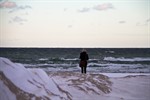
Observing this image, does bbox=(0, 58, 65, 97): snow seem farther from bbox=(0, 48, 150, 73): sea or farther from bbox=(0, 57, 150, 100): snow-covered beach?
bbox=(0, 48, 150, 73): sea

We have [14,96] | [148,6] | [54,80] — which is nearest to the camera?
[14,96]

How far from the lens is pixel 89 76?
643 centimetres

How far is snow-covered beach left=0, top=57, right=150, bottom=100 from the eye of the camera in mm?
5332

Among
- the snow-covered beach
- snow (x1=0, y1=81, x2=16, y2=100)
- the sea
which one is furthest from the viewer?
the sea

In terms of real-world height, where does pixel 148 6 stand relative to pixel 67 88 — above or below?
above

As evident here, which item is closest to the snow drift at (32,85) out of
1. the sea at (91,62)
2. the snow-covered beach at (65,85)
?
the snow-covered beach at (65,85)

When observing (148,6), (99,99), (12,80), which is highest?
(148,6)

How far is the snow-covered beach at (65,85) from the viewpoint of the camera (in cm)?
533

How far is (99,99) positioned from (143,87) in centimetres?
98

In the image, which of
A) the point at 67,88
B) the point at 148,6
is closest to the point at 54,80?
the point at 67,88

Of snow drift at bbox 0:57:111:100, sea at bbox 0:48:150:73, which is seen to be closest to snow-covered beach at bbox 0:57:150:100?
snow drift at bbox 0:57:111:100

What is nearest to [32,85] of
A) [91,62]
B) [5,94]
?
[5,94]

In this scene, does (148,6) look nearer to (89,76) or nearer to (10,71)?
(89,76)

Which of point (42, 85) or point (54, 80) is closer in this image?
point (42, 85)
